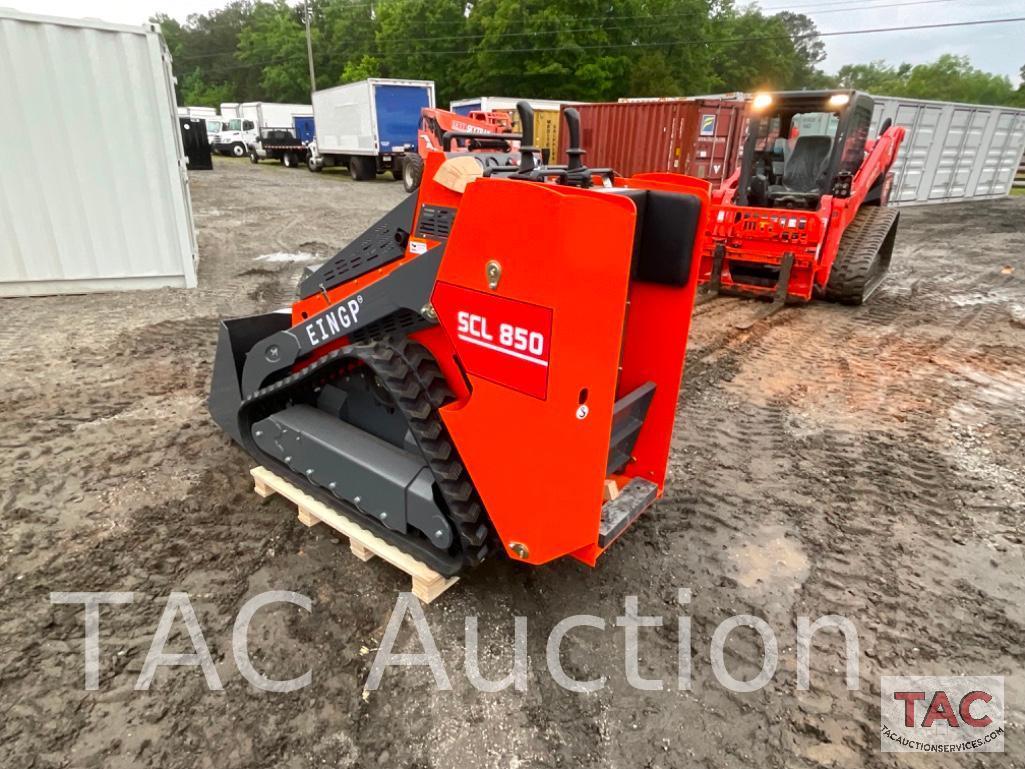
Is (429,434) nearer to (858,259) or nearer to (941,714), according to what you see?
(941,714)

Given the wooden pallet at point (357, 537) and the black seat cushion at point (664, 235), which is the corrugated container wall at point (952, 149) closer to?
the black seat cushion at point (664, 235)

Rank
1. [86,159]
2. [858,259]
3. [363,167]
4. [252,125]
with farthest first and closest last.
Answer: [252,125], [363,167], [858,259], [86,159]

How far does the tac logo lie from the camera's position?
1952 mm

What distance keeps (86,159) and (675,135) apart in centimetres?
1129

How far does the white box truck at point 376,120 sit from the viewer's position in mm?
19656

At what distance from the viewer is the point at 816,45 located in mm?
60656

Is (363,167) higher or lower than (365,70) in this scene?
lower

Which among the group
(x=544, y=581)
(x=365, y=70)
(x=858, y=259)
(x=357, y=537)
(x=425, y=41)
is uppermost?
(x=425, y=41)

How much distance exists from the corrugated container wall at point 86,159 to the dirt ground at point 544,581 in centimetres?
Result: 180

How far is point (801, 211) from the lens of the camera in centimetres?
637

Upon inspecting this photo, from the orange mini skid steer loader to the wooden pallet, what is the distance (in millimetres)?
44

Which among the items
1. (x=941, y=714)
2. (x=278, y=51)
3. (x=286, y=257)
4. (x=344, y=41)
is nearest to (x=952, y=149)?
(x=286, y=257)

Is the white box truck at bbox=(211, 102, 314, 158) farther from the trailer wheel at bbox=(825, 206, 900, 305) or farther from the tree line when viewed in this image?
the trailer wheel at bbox=(825, 206, 900, 305)

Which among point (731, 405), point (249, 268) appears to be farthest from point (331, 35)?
point (731, 405)
